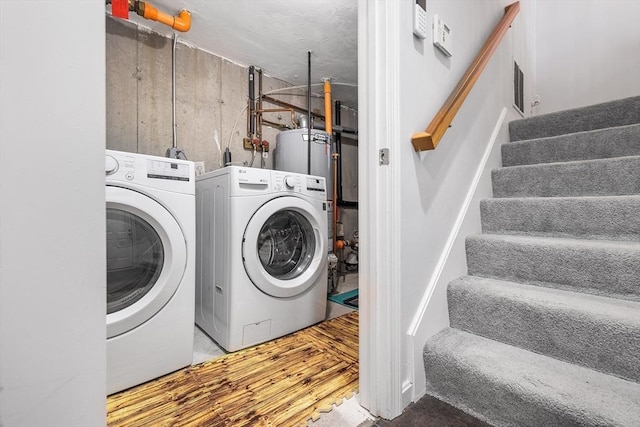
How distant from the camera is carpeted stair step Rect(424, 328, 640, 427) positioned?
0.71 m

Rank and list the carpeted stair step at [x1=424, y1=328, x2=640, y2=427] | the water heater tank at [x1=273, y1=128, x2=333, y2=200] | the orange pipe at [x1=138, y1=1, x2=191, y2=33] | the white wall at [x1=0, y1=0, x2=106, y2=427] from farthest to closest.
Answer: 1. the water heater tank at [x1=273, y1=128, x2=333, y2=200]
2. the orange pipe at [x1=138, y1=1, x2=191, y2=33]
3. the carpeted stair step at [x1=424, y1=328, x2=640, y2=427]
4. the white wall at [x1=0, y1=0, x2=106, y2=427]

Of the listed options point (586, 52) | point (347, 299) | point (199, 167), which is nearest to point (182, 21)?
point (199, 167)

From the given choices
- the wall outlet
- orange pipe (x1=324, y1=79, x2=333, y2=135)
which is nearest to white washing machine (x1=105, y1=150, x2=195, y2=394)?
the wall outlet

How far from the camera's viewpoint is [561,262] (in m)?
1.07

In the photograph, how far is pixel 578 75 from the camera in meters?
2.38

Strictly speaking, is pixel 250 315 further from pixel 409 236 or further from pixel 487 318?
pixel 487 318

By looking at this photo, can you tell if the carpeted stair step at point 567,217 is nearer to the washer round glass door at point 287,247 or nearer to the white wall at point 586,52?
the washer round glass door at point 287,247

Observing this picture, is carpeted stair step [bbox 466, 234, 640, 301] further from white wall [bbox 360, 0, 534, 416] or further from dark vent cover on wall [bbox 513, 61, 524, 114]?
dark vent cover on wall [bbox 513, 61, 524, 114]

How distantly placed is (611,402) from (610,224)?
74 cm

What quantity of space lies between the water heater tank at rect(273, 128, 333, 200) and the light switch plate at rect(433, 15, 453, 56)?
1248 millimetres

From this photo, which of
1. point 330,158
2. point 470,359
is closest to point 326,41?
point 330,158

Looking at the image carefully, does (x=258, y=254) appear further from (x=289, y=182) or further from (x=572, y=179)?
(x=572, y=179)

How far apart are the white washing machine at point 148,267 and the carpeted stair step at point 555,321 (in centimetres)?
122

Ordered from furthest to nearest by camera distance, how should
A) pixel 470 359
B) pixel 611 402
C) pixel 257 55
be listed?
1. pixel 257 55
2. pixel 470 359
3. pixel 611 402
